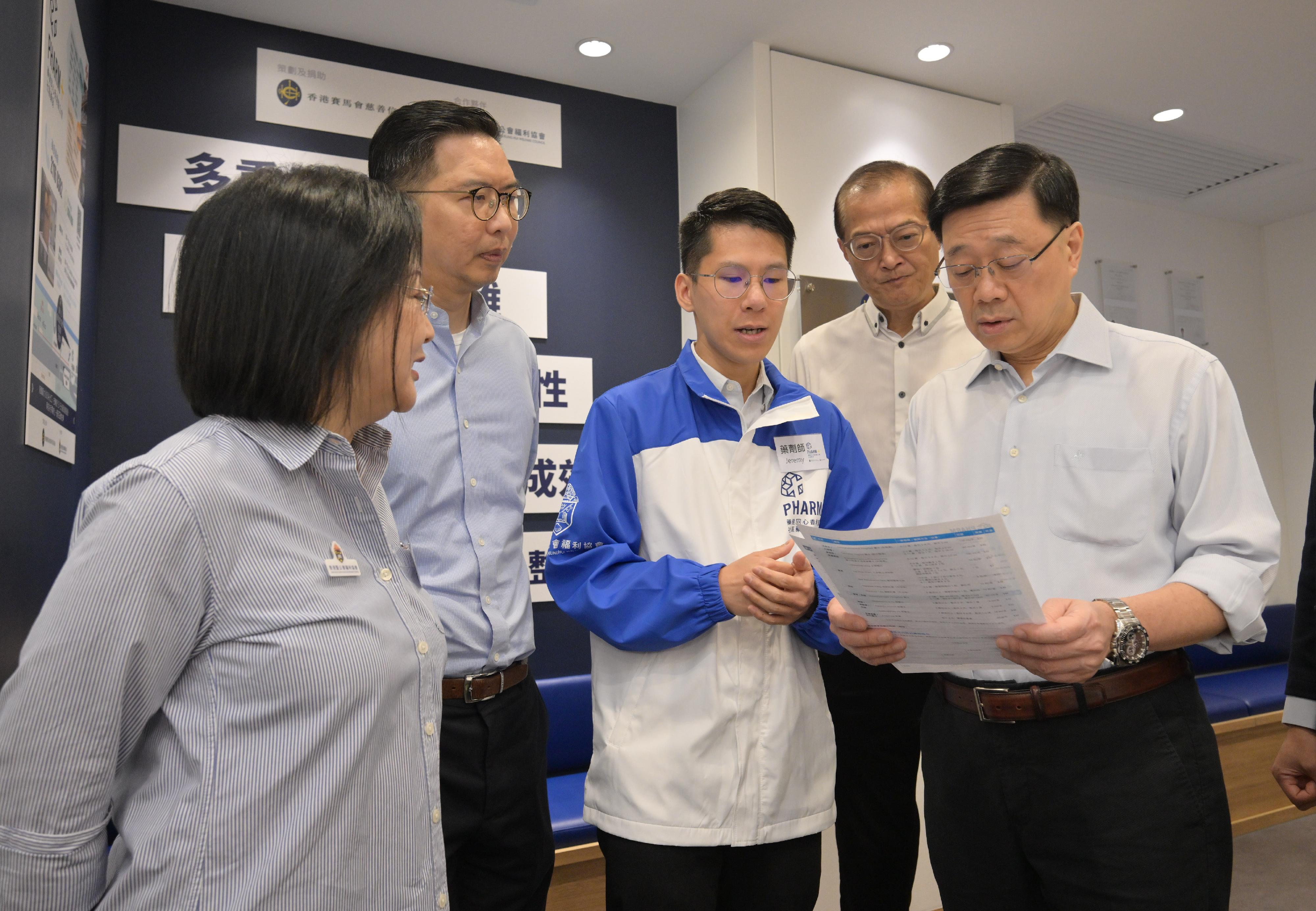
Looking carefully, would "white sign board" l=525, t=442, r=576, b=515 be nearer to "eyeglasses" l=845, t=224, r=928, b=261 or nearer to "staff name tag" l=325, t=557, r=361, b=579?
"eyeglasses" l=845, t=224, r=928, b=261

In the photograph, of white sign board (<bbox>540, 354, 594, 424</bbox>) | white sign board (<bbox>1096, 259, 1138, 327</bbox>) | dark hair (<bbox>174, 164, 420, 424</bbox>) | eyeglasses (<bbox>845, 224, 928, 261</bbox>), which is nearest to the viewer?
dark hair (<bbox>174, 164, 420, 424</bbox>)

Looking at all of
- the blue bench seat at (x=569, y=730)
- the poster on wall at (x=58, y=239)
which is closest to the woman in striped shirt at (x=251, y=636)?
the poster on wall at (x=58, y=239)

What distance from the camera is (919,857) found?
3.52 m

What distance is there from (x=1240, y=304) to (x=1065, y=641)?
247 inches

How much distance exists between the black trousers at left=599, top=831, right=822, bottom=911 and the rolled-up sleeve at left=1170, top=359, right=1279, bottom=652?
0.80 metres

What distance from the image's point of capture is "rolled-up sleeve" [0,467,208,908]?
2.76 feet

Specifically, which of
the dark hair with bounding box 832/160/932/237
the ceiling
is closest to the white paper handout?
the dark hair with bounding box 832/160/932/237

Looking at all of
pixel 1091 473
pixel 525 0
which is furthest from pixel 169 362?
pixel 1091 473

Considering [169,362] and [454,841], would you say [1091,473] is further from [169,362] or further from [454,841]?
[169,362]

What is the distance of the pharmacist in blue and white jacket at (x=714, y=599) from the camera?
1545 millimetres

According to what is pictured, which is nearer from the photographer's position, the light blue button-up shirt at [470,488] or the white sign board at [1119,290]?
the light blue button-up shirt at [470,488]

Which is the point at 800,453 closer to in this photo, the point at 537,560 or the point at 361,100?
the point at 537,560

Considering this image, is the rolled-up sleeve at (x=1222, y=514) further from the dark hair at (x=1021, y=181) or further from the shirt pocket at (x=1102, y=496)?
the dark hair at (x=1021, y=181)

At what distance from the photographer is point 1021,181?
157 cm
